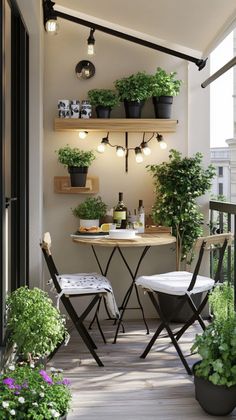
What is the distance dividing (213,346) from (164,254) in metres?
2.03

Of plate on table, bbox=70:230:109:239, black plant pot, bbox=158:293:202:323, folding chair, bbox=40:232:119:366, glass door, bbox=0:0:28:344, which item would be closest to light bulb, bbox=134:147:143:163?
plate on table, bbox=70:230:109:239

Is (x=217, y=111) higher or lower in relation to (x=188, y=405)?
higher

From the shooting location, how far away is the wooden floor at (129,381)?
2.86m

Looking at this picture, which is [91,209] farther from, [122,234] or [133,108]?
[133,108]

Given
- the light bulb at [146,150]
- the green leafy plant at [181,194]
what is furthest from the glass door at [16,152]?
the green leafy plant at [181,194]

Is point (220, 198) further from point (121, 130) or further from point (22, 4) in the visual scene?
point (22, 4)

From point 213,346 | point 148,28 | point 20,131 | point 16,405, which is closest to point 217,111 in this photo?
point 148,28

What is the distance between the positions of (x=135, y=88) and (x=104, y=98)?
0.27 metres

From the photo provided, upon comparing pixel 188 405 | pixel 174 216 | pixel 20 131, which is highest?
pixel 20 131

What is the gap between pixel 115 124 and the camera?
4.62 metres

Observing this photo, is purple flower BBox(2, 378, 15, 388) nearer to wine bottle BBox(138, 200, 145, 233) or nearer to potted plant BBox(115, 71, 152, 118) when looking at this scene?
wine bottle BBox(138, 200, 145, 233)

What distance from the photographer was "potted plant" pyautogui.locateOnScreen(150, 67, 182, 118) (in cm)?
462

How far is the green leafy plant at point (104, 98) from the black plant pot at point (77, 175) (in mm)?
560

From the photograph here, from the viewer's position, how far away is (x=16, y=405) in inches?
85.4
